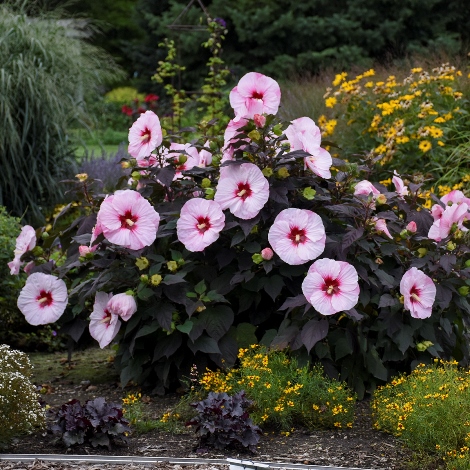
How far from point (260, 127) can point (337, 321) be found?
3.06 ft

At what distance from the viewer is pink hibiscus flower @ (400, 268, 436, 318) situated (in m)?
3.64

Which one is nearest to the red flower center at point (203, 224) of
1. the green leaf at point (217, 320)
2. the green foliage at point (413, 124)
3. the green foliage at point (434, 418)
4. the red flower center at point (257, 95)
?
the green leaf at point (217, 320)

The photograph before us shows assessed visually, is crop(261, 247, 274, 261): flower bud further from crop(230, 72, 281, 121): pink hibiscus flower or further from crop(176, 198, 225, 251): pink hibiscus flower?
crop(230, 72, 281, 121): pink hibiscus flower

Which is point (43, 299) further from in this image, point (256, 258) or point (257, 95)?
point (257, 95)

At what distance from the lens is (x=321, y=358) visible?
364 centimetres

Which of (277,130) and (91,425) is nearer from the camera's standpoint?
(91,425)

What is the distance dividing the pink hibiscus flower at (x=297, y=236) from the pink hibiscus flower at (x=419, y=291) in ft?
1.35

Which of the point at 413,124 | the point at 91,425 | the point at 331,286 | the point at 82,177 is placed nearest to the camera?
the point at 91,425

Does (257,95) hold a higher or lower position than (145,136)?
higher

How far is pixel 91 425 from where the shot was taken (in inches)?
120

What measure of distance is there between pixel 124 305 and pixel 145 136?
32.4 inches

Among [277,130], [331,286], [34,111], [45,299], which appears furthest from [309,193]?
[34,111]

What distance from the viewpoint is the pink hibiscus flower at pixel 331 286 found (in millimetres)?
3447

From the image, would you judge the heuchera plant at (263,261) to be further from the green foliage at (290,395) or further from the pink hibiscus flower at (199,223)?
the green foliage at (290,395)
